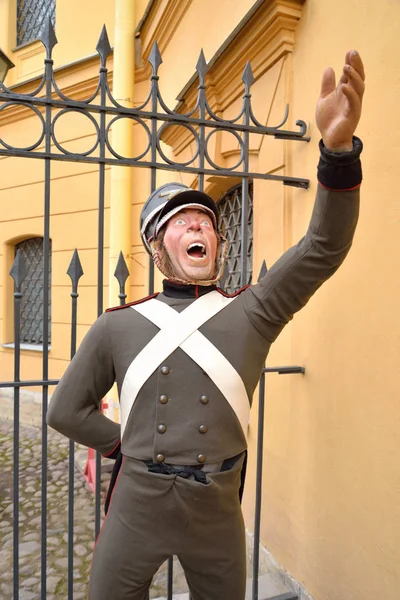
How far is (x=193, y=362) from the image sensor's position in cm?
132

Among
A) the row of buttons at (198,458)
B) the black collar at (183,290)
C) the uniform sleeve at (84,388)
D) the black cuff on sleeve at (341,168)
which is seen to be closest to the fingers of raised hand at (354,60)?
the black cuff on sleeve at (341,168)

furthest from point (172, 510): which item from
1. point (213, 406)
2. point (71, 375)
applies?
point (71, 375)

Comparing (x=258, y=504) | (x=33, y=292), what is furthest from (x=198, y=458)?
(x=33, y=292)

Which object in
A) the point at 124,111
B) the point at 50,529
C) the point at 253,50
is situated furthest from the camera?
the point at 50,529

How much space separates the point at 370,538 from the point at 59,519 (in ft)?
8.30

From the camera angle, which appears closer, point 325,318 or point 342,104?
point 342,104

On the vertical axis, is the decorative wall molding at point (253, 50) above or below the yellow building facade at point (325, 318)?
above

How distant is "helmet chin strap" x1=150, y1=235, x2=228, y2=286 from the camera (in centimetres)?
139

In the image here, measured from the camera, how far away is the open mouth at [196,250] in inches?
53.3

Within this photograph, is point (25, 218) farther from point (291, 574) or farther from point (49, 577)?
point (291, 574)

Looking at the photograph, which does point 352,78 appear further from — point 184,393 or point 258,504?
point 258,504

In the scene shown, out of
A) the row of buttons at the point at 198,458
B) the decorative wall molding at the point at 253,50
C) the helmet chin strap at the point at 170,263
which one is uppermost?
the decorative wall molding at the point at 253,50

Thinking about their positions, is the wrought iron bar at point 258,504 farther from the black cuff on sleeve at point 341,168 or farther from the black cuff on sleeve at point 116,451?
the black cuff on sleeve at point 341,168

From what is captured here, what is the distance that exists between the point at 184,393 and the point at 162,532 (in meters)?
0.41
